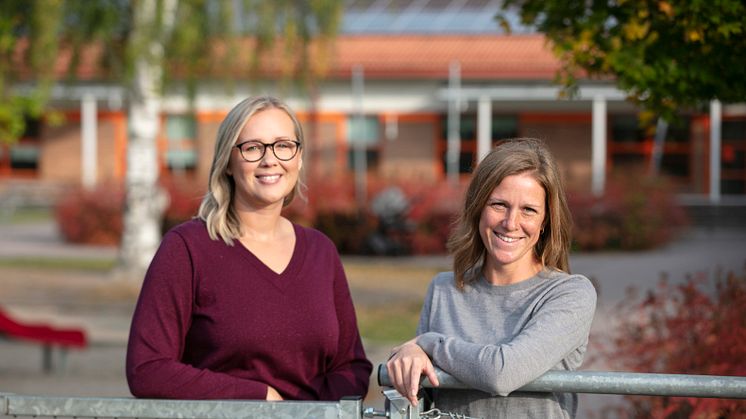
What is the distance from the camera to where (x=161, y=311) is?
308 cm

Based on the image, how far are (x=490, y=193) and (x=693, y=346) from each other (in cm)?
322

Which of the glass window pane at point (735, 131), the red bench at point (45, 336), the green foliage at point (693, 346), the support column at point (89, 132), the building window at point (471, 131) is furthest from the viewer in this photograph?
the building window at point (471, 131)

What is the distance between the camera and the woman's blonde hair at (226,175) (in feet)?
10.6

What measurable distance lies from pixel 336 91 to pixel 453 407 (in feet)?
103

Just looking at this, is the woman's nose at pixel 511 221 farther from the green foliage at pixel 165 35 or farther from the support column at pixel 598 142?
the support column at pixel 598 142

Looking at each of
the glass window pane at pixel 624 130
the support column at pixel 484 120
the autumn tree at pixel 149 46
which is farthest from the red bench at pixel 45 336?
the glass window pane at pixel 624 130

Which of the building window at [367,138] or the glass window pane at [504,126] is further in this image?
the glass window pane at [504,126]

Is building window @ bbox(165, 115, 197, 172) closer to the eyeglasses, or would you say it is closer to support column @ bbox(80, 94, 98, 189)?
support column @ bbox(80, 94, 98, 189)

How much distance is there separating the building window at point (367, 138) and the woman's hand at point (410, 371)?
31.2m

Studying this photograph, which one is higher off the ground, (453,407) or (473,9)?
(473,9)

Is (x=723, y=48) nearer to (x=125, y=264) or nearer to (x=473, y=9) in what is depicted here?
(x=125, y=264)

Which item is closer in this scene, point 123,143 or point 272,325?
point 272,325

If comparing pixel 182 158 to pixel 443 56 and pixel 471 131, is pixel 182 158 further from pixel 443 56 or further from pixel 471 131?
pixel 471 131

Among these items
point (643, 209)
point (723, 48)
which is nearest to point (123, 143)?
point (643, 209)
